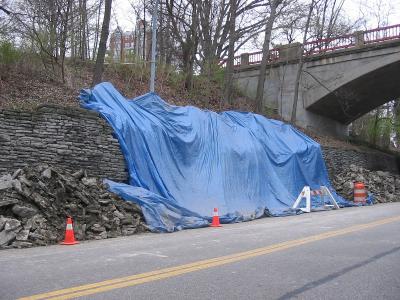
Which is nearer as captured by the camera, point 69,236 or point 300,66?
point 69,236

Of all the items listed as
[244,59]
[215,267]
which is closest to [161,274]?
[215,267]

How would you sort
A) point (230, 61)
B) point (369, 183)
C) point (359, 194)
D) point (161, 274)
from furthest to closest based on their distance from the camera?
point (230, 61), point (369, 183), point (359, 194), point (161, 274)

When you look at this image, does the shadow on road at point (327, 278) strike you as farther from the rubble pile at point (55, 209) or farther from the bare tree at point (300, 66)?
the bare tree at point (300, 66)

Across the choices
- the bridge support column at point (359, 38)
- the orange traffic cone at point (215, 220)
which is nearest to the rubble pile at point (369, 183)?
the bridge support column at point (359, 38)

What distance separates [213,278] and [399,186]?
75.5ft

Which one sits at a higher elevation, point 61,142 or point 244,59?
point 244,59

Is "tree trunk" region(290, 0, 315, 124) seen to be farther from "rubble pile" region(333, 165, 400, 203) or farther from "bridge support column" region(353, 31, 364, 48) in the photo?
"rubble pile" region(333, 165, 400, 203)

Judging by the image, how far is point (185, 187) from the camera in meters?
14.3

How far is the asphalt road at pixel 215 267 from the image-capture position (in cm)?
550

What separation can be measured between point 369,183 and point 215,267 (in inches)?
747

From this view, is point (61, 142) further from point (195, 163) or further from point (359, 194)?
point (359, 194)

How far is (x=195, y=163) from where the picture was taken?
1531cm

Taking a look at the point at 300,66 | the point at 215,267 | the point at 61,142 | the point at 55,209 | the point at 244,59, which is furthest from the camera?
the point at 244,59

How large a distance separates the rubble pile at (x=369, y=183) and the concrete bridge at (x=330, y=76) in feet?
20.6
